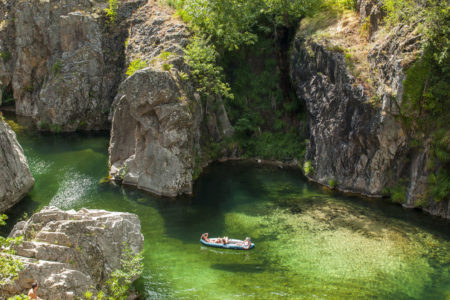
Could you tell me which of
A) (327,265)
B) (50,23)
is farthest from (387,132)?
(50,23)

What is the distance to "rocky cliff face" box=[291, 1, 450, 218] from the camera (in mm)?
30422

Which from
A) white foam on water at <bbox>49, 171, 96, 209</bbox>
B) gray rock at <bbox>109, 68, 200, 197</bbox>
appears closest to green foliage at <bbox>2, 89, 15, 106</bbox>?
white foam on water at <bbox>49, 171, 96, 209</bbox>

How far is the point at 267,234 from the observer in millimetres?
27094

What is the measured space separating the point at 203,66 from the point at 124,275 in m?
22.3

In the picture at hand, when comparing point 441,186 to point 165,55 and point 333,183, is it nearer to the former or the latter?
point 333,183

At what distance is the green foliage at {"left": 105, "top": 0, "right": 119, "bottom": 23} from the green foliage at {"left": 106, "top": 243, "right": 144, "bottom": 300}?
3774 cm

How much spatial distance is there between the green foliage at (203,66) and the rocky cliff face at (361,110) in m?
8.08

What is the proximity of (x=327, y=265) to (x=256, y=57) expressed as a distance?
27786 mm

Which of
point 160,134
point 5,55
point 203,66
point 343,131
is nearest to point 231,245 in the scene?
point 160,134

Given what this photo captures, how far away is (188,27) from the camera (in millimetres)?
40531

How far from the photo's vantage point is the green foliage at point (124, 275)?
704 inches

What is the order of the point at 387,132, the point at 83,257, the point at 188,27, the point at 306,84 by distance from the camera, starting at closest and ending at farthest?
the point at 83,257 < the point at 387,132 < the point at 306,84 < the point at 188,27

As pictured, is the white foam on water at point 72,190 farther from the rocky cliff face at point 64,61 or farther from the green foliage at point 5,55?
the green foliage at point 5,55

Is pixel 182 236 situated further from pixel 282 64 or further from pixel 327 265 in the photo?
pixel 282 64
